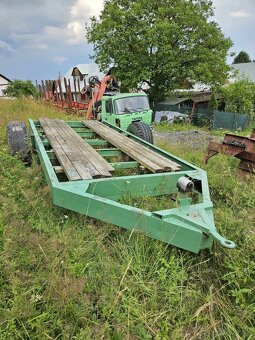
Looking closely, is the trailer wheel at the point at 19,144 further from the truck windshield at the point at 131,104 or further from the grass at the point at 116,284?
the truck windshield at the point at 131,104

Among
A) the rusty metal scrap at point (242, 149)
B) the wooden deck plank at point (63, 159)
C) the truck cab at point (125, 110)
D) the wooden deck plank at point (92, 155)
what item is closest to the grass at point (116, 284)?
the wooden deck plank at point (63, 159)

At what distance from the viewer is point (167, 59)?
21859mm

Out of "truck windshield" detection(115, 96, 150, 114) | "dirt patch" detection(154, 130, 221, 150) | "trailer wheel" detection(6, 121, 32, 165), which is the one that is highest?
"truck windshield" detection(115, 96, 150, 114)

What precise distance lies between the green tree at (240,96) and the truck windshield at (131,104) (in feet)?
50.9

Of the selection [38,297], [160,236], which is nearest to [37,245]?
[38,297]

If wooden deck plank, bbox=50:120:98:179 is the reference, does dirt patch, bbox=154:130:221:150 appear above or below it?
below

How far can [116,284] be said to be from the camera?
2.04m

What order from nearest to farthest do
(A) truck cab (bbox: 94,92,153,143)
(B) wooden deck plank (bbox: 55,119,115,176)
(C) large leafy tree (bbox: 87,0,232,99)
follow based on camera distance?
(B) wooden deck plank (bbox: 55,119,115,176), (A) truck cab (bbox: 94,92,153,143), (C) large leafy tree (bbox: 87,0,232,99)

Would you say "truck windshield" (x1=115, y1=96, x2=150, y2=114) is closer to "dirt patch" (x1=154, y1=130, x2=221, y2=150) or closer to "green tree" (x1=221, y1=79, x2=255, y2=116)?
"dirt patch" (x1=154, y1=130, x2=221, y2=150)

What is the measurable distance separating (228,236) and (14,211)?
2.15 m

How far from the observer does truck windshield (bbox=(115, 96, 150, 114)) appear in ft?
27.7

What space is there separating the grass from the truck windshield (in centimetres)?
608

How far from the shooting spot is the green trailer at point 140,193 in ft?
6.88

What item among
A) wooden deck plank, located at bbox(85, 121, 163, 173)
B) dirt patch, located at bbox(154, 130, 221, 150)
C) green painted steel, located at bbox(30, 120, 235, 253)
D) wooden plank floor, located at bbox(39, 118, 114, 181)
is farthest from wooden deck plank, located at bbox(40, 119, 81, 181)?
dirt patch, located at bbox(154, 130, 221, 150)
